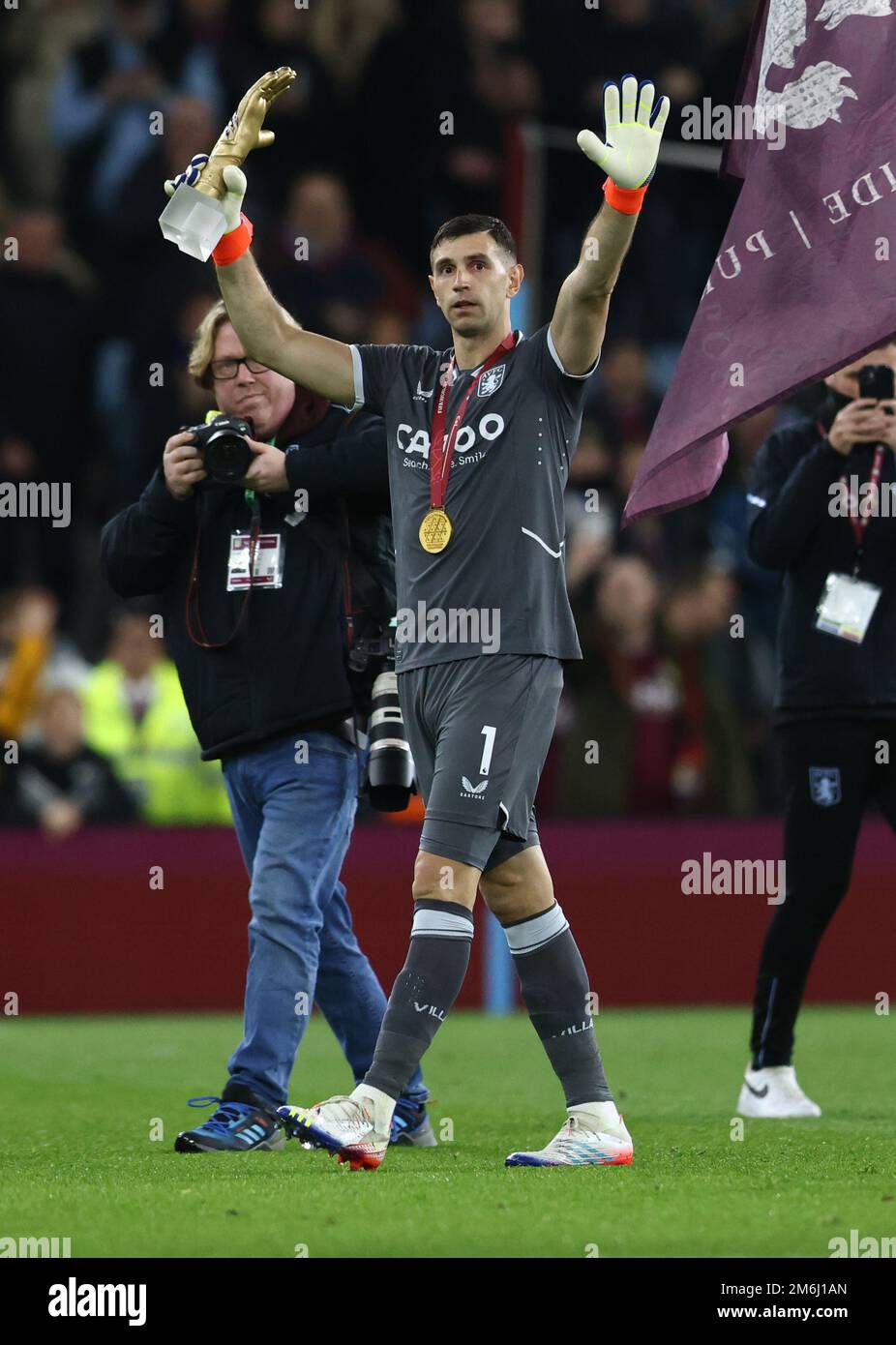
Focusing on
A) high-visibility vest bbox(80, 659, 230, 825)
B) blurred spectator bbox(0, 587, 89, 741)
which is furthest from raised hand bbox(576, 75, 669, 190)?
blurred spectator bbox(0, 587, 89, 741)

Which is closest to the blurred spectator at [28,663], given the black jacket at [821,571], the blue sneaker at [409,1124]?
the black jacket at [821,571]

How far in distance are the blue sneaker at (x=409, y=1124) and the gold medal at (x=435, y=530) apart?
5.25 feet

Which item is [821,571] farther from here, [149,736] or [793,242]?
[149,736]

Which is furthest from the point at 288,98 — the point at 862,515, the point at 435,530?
the point at 435,530

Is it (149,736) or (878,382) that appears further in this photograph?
(149,736)

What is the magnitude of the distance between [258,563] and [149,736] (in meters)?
5.64

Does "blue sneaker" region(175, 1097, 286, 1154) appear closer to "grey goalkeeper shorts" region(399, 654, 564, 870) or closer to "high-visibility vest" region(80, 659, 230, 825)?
"grey goalkeeper shorts" region(399, 654, 564, 870)

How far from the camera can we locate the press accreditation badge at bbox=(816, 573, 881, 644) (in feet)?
23.1

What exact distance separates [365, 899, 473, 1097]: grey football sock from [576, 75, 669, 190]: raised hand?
174 cm

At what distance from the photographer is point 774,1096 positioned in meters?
6.98

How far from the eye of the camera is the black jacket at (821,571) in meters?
7.00

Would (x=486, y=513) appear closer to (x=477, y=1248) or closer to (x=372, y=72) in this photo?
(x=477, y=1248)

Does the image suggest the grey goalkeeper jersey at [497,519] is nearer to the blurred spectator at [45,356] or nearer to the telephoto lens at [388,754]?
the telephoto lens at [388,754]

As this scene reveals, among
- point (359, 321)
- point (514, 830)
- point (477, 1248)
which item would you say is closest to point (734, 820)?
point (359, 321)
